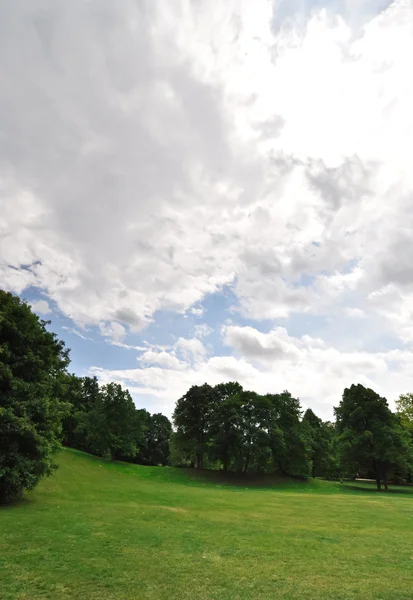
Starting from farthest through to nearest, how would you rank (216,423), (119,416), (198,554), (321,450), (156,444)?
(156,444)
(321,450)
(119,416)
(216,423)
(198,554)

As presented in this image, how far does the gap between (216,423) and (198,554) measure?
51.0 meters

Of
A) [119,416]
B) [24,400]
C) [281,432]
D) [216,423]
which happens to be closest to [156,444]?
[119,416]

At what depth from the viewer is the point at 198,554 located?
41.1 feet

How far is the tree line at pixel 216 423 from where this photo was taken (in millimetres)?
23984

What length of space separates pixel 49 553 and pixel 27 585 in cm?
294

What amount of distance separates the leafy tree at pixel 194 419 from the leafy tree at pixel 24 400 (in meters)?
41.2

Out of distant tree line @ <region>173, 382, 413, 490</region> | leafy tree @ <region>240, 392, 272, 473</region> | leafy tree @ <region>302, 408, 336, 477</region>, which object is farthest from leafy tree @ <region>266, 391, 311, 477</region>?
leafy tree @ <region>302, 408, 336, 477</region>

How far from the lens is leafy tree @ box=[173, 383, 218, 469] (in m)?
65.2

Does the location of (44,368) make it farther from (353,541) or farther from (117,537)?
(353,541)

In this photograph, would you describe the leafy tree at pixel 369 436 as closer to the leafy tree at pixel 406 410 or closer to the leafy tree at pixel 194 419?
the leafy tree at pixel 406 410

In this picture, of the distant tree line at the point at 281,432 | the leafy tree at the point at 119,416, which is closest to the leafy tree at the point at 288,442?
the distant tree line at the point at 281,432

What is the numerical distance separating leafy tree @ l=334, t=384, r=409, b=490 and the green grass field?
32.5 m

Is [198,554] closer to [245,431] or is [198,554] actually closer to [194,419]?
[245,431]

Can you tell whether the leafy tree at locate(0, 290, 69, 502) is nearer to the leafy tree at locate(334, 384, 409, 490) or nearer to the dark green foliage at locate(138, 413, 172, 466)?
the leafy tree at locate(334, 384, 409, 490)
